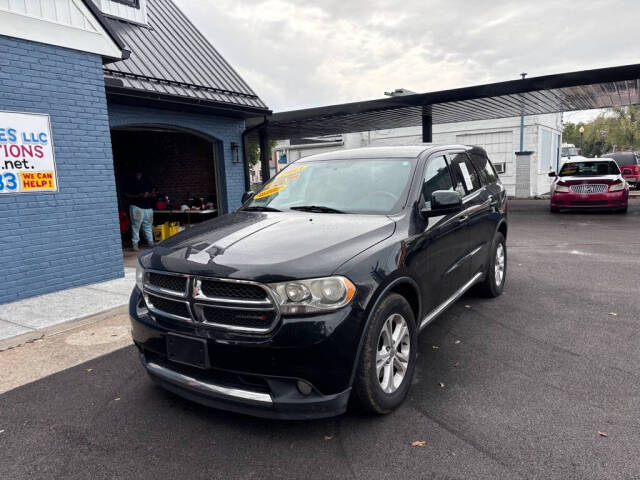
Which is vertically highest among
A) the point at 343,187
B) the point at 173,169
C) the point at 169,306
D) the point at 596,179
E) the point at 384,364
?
the point at 173,169

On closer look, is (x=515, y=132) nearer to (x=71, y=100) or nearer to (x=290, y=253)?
(x=71, y=100)

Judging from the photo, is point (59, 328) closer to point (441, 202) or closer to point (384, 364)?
point (384, 364)

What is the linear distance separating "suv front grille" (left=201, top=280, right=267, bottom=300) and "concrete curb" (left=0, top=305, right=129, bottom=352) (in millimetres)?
3020

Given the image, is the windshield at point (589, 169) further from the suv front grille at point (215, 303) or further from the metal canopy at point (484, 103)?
the suv front grille at point (215, 303)

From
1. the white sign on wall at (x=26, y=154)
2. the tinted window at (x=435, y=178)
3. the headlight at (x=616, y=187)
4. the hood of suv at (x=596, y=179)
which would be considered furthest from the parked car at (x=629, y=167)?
the white sign on wall at (x=26, y=154)

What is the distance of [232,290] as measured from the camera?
2662 millimetres

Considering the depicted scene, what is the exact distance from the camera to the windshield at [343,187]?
3627mm

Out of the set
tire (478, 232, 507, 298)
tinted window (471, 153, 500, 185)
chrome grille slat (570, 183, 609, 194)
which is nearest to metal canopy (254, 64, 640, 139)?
chrome grille slat (570, 183, 609, 194)

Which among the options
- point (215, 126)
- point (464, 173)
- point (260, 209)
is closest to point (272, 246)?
point (260, 209)

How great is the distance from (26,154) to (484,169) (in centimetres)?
562

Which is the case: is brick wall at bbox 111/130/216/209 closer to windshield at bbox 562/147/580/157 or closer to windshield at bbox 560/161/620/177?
windshield at bbox 560/161/620/177

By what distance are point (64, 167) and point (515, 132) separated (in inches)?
819

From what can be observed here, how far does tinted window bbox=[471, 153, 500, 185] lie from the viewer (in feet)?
17.2

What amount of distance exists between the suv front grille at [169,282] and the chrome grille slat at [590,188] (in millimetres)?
13639
